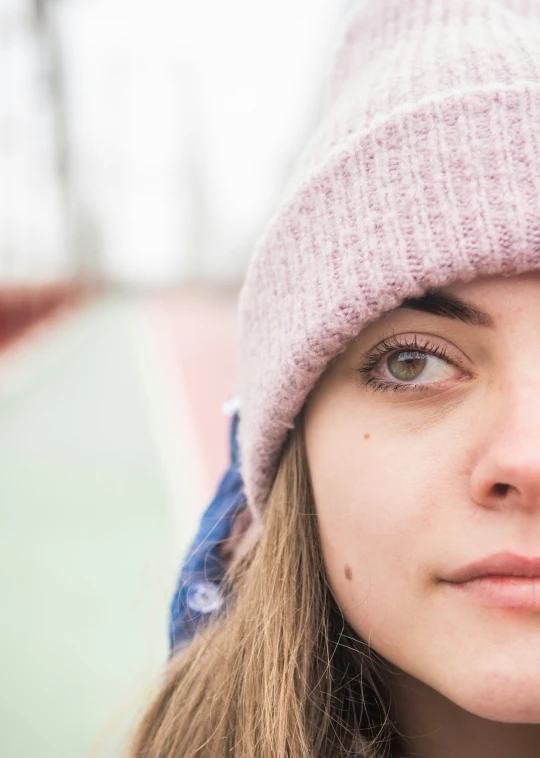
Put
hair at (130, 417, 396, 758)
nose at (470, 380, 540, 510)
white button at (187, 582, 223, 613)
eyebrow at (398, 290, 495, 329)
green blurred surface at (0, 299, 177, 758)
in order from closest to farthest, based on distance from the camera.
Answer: nose at (470, 380, 540, 510) < eyebrow at (398, 290, 495, 329) < hair at (130, 417, 396, 758) < white button at (187, 582, 223, 613) < green blurred surface at (0, 299, 177, 758)

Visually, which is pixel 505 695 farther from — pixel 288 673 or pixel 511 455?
pixel 288 673

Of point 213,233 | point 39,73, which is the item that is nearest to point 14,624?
point 39,73

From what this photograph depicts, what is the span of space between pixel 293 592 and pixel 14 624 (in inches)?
69.8

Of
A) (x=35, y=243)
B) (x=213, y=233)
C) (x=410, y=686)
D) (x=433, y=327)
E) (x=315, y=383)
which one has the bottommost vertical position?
(x=213, y=233)

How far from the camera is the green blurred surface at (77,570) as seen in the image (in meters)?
2.09

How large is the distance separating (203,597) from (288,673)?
30 centimetres

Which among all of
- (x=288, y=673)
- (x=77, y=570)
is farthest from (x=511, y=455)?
(x=77, y=570)

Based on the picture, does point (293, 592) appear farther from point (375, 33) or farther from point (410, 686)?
point (375, 33)

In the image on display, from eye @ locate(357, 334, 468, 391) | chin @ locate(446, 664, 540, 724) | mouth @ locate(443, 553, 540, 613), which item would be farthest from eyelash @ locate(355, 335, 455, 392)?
A: chin @ locate(446, 664, 540, 724)

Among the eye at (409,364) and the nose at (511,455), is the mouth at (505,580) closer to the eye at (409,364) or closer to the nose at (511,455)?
the nose at (511,455)

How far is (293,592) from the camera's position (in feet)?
4.06

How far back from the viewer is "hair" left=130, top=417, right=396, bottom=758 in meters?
1.21

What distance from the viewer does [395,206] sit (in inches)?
42.3

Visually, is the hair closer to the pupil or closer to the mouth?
the pupil
